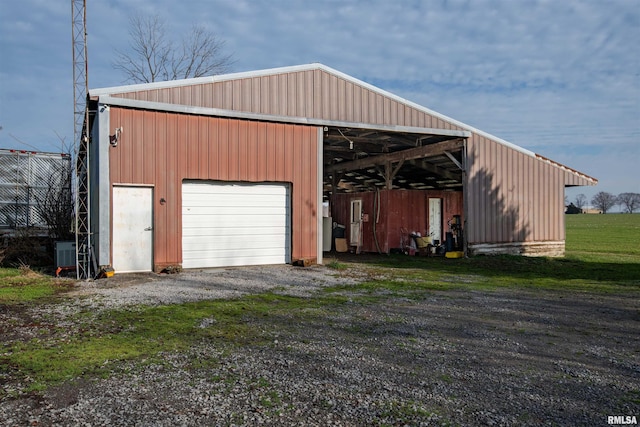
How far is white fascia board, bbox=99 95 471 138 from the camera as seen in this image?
1055cm

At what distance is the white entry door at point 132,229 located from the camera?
34.7ft

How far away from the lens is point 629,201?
116938mm

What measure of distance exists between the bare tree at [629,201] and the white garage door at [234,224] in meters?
129

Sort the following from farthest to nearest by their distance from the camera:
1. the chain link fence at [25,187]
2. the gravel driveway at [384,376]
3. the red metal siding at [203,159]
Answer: the chain link fence at [25,187] → the red metal siding at [203,159] → the gravel driveway at [384,376]

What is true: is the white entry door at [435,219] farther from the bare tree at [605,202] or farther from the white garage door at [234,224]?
the bare tree at [605,202]

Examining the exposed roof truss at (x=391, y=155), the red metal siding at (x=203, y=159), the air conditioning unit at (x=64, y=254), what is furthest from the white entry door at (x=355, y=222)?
the air conditioning unit at (x=64, y=254)

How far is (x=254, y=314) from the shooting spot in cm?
665

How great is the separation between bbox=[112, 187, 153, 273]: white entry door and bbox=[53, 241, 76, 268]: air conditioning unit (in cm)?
159

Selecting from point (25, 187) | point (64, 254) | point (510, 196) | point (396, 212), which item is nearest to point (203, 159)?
point (64, 254)

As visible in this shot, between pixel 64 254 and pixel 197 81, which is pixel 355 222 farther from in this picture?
pixel 64 254

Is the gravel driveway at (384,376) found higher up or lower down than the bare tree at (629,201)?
lower down

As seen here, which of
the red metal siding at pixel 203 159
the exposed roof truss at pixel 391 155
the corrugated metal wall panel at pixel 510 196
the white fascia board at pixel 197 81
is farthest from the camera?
the corrugated metal wall panel at pixel 510 196

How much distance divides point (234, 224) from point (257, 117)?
278 cm

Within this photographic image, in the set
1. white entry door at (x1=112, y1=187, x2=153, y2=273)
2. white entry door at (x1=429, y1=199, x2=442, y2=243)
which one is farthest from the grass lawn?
white entry door at (x1=112, y1=187, x2=153, y2=273)
